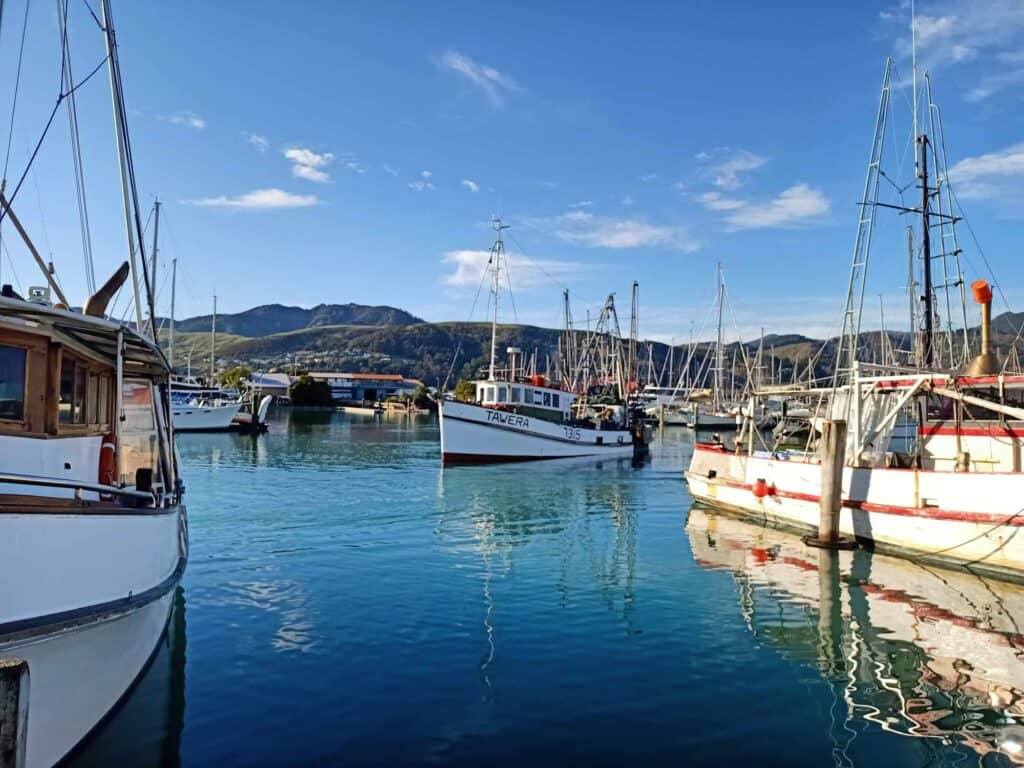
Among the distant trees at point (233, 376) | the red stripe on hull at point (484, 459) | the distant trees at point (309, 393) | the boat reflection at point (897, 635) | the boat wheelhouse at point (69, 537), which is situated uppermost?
the distant trees at point (233, 376)

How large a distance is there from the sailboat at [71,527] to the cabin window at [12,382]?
1cm

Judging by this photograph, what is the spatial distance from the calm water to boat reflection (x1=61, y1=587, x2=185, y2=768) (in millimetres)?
40

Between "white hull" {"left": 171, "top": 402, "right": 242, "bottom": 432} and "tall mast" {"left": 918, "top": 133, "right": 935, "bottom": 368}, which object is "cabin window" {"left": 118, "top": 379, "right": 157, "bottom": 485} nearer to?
"tall mast" {"left": 918, "top": 133, "right": 935, "bottom": 368}

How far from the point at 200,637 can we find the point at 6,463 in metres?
5.16

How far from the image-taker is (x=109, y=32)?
11.3 meters

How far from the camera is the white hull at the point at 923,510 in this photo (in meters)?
16.2

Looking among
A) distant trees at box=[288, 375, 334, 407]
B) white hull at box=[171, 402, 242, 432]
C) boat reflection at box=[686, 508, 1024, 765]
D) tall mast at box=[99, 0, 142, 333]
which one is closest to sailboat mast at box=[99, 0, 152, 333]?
tall mast at box=[99, 0, 142, 333]

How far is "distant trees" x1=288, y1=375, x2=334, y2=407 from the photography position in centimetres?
14712

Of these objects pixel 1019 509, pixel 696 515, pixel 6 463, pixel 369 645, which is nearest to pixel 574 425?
pixel 696 515

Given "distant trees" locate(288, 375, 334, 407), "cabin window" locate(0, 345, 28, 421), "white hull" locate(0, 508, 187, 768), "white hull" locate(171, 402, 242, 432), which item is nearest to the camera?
"white hull" locate(0, 508, 187, 768)

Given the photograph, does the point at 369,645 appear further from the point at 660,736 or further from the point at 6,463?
the point at 6,463

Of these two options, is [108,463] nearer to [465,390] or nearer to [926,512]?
[926,512]

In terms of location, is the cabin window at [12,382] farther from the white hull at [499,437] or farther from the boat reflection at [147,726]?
the white hull at [499,437]

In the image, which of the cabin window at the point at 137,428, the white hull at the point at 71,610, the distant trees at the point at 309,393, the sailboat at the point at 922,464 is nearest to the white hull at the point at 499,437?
the sailboat at the point at 922,464
